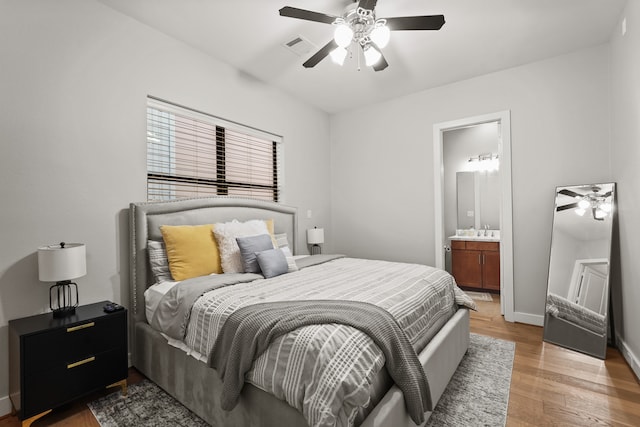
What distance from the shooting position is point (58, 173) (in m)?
2.12

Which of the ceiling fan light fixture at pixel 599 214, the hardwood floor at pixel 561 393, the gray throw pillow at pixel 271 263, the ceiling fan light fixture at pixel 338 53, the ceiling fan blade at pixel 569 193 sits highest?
the ceiling fan light fixture at pixel 338 53

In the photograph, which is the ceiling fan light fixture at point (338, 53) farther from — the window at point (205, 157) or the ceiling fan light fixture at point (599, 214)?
the ceiling fan light fixture at point (599, 214)

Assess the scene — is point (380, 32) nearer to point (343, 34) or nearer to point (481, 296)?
point (343, 34)

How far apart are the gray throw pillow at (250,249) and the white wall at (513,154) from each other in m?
2.20

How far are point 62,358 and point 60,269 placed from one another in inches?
20.4

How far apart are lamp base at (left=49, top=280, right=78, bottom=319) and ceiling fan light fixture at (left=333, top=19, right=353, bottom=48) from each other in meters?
2.41

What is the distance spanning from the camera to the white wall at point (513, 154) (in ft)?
9.96

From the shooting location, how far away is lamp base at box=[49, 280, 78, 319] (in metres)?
1.93

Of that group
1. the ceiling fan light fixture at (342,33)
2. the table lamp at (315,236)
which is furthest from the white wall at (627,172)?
the table lamp at (315,236)

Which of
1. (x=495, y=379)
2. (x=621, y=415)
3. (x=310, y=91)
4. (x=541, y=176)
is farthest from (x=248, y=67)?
(x=621, y=415)

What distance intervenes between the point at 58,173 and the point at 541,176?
4310mm

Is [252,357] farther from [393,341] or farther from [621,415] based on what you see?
[621,415]

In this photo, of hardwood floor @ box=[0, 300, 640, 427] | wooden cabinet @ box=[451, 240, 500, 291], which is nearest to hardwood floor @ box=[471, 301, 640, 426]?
hardwood floor @ box=[0, 300, 640, 427]

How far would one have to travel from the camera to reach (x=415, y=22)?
2.00 metres
